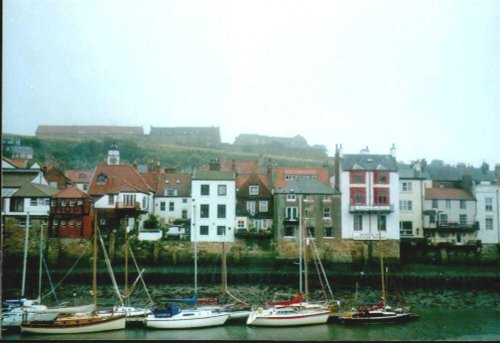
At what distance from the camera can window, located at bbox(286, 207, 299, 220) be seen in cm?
1321

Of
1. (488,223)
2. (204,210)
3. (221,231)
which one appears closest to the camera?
(221,231)

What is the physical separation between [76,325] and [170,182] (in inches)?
235

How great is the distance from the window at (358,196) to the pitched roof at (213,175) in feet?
11.1

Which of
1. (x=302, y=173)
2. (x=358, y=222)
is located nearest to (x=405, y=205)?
(x=358, y=222)

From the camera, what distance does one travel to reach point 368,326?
905 cm

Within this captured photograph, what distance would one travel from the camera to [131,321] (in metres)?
9.04

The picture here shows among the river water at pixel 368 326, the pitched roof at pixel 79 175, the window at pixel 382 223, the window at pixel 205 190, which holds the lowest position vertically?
the river water at pixel 368 326

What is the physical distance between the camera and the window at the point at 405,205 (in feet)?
44.7

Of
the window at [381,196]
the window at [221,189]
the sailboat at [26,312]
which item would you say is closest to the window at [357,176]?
the window at [381,196]

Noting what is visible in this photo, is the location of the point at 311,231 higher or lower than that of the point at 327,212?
lower

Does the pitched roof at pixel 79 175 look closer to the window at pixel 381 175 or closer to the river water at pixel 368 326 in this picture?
the river water at pixel 368 326

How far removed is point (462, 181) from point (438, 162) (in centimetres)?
131

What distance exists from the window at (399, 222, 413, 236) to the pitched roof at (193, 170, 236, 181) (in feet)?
16.4

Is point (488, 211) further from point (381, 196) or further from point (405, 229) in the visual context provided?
point (381, 196)
